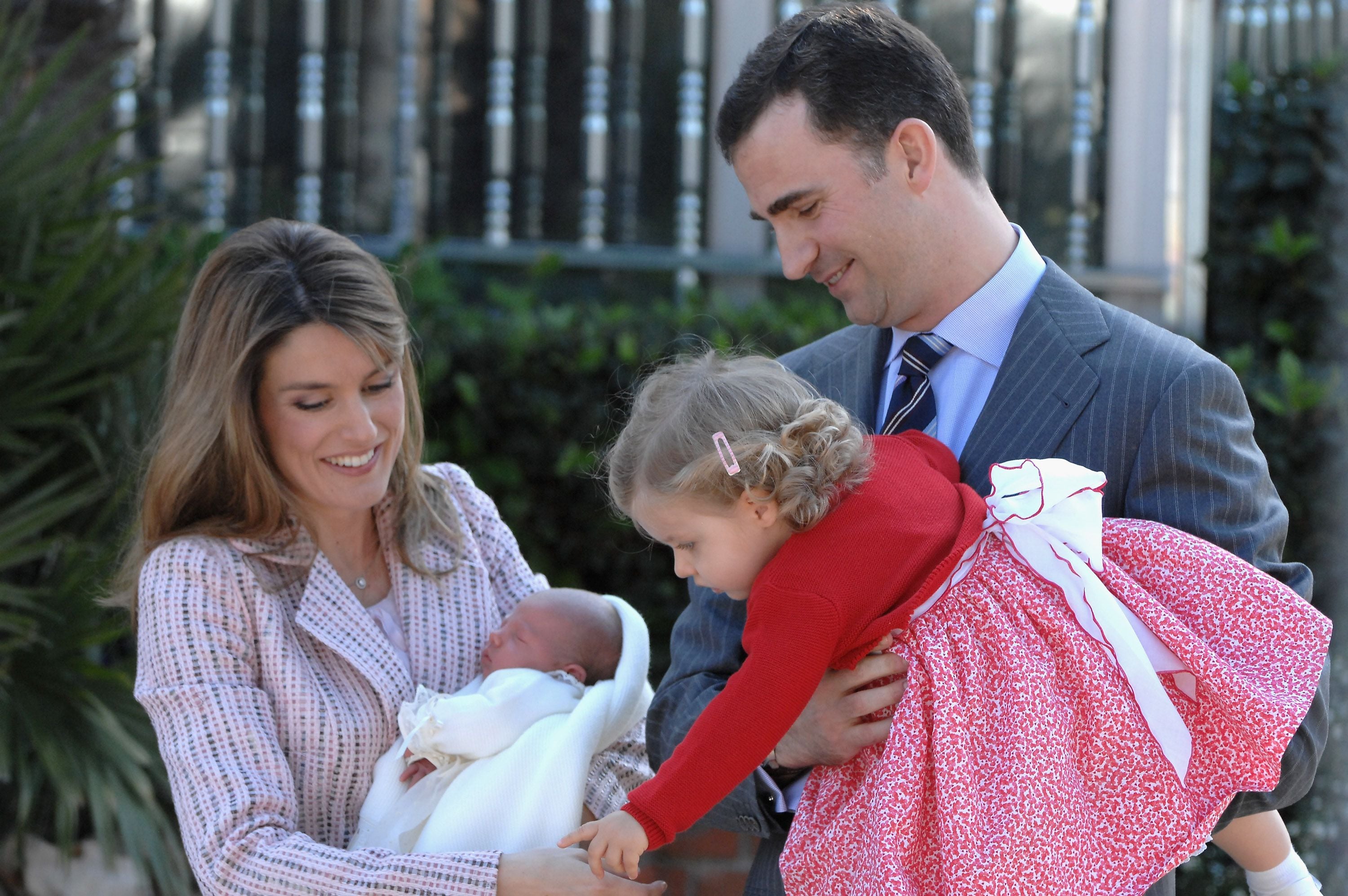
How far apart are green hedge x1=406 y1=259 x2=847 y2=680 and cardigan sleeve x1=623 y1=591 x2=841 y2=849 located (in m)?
2.61

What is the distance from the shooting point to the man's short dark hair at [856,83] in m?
2.21

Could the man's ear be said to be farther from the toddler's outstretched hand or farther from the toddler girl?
the toddler's outstretched hand

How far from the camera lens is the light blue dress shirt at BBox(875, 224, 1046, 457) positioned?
220 cm

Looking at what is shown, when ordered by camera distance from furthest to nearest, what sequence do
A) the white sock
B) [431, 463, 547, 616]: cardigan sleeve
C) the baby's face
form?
1. [431, 463, 547, 616]: cardigan sleeve
2. the baby's face
3. the white sock

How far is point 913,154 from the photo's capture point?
2.25 meters

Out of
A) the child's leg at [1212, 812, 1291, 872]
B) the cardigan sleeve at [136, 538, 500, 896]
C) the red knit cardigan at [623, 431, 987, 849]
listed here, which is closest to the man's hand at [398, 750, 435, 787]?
the cardigan sleeve at [136, 538, 500, 896]

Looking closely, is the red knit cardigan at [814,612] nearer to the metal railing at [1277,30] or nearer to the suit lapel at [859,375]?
the suit lapel at [859,375]

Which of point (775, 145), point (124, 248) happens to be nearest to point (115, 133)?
point (124, 248)

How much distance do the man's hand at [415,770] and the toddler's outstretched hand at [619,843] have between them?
18.2 inches

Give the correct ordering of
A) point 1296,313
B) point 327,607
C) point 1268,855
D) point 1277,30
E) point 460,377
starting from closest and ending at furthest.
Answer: point 1268,855
point 327,607
point 460,377
point 1296,313
point 1277,30

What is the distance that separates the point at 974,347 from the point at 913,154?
0.34 metres

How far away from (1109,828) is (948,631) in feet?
1.12

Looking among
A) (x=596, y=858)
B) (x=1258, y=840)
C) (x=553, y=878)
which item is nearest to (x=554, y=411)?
(x=553, y=878)

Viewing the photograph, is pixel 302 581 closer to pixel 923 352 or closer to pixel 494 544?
pixel 494 544
